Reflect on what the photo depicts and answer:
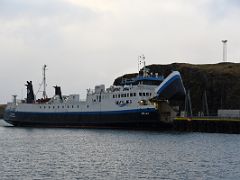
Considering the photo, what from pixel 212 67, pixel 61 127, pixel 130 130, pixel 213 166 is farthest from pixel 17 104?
pixel 213 166

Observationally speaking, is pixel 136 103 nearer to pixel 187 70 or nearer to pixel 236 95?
pixel 236 95

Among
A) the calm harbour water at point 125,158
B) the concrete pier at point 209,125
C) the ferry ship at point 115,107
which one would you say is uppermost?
the ferry ship at point 115,107

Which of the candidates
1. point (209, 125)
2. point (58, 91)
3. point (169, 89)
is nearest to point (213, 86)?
point (58, 91)

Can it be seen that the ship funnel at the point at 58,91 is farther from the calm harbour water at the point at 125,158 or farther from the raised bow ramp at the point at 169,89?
the calm harbour water at the point at 125,158

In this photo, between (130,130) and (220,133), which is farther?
(130,130)

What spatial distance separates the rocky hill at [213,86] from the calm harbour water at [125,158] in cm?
4790

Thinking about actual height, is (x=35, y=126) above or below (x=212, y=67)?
below

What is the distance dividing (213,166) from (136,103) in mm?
38648

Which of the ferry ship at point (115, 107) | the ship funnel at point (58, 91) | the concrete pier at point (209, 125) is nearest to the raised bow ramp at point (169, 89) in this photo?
the ferry ship at point (115, 107)

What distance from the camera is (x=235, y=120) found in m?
73.1

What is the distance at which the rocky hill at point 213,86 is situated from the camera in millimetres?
110250

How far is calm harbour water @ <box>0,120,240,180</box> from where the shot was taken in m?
36.6

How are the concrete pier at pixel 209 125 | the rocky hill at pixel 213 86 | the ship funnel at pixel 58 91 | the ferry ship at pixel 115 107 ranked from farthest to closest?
the rocky hill at pixel 213 86
the ship funnel at pixel 58 91
the ferry ship at pixel 115 107
the concrete pier at pixel 209 125

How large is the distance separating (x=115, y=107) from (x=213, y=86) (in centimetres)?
4001
